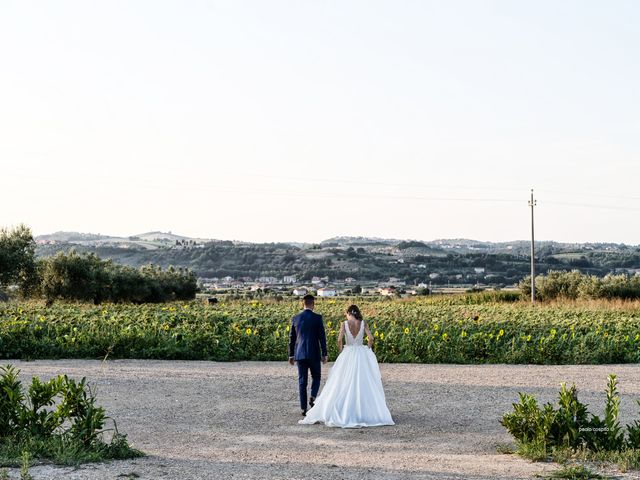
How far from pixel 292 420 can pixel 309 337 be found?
137 centimetres

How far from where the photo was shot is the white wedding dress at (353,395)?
→ 13.4 metres

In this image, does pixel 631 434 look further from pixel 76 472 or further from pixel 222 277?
pixel 222 277

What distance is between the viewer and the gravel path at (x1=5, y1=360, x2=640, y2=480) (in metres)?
9.86

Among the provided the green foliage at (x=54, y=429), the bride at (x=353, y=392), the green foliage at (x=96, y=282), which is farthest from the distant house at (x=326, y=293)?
the green foliage at (x=54, y=429)

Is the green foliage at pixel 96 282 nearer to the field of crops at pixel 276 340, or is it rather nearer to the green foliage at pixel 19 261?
the green foliage at pixel 19 261

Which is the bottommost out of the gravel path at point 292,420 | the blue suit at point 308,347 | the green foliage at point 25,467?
the gravel path at point 292,420

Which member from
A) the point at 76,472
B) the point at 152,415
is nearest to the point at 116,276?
the point at 152,415

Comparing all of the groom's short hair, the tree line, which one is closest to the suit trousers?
the groom's short hair

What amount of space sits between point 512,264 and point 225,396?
73.4 meters

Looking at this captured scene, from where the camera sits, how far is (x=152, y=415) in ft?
46.3

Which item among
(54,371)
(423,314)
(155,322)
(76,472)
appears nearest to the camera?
(76,472)

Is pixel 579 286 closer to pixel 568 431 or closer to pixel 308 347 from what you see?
pixel 308 347

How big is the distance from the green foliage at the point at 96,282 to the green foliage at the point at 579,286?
2410 cm

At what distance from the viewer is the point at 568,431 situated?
427 inches
